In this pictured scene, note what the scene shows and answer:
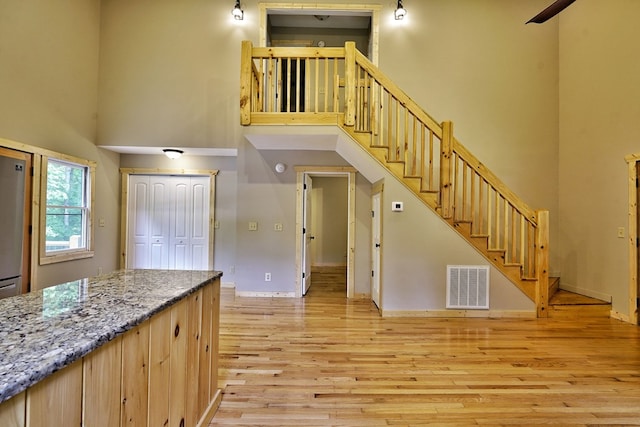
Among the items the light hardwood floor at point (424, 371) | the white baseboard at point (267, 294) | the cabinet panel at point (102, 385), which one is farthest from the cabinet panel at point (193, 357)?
the white baseboard at point (267, 294)

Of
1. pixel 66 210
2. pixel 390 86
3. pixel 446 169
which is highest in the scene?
pixel 390 86

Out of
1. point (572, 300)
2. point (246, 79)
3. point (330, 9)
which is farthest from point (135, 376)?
point (330, 9)

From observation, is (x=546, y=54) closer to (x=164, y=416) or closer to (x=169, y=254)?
(x=164, y=416)

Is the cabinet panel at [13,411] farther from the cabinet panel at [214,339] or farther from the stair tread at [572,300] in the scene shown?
the stair tread at [572,300]

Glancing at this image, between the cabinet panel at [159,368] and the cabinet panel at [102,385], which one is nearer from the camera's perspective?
the cabinet panel at [102,385]

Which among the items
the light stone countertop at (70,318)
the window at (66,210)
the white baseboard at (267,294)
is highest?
the window at (66,210)

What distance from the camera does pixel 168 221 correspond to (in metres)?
5.69

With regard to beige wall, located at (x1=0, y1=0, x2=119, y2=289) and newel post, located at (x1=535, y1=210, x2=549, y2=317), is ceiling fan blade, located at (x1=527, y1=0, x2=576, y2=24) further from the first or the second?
beige wall, located at (x1=0, y1=0, x2=119, y2=289)

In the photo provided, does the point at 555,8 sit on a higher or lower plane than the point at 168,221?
higher

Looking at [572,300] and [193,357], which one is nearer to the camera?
[193,357]

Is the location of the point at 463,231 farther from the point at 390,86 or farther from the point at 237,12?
the point at 237,12

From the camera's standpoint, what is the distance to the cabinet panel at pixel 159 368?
1.29 m

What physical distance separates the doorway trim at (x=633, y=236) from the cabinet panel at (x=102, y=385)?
5213mm

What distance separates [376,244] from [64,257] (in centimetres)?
436
